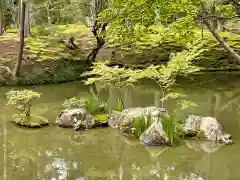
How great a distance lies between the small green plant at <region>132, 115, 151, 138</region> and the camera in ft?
27.9

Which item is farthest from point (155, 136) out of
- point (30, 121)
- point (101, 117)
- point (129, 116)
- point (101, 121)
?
point (30, 121)

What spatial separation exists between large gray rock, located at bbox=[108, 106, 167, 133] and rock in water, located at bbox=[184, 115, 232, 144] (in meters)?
0.64

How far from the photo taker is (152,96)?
13.8 metres

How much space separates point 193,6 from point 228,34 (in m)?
15.1

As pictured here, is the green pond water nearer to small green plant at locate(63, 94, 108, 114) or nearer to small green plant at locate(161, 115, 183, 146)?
small green plant at locate(161, 115, 183, 146)

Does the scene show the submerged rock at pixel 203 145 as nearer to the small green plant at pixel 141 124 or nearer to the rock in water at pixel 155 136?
the rock in water at pixel 155 136

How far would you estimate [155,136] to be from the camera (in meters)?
8.04

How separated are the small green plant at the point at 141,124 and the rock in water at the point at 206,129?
2.70 feet

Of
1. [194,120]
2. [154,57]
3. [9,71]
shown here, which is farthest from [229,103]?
[9,71]

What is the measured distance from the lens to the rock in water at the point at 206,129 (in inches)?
326

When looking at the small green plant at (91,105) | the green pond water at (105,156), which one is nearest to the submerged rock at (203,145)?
the green pond water at (105,156)

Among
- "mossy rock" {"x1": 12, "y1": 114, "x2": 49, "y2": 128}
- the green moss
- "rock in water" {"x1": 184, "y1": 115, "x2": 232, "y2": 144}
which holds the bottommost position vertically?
"mossy rock" {"x1": 12, "y1": 114, "x2": 49, "y2": 128}

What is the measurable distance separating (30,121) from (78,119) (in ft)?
3.92

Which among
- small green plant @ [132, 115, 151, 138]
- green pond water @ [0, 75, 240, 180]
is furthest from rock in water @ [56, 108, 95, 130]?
small green plant @ [132, 115, 151, 138]
